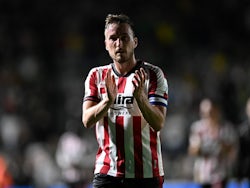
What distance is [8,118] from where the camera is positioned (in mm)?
15023

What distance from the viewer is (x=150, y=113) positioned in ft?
15.8

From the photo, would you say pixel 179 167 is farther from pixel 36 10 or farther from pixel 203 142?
pixel 36 10

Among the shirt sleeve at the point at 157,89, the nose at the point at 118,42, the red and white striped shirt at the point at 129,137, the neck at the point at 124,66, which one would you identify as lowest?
the red and white striped shirt at the point at 129,137

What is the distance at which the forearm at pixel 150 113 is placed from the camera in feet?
15.7

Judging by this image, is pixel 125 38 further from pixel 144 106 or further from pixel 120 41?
pixel 144 106

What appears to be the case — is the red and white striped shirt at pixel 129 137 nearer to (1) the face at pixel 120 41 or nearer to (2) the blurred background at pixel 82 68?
(1) the face at pixel 120 41

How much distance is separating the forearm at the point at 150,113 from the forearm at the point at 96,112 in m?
0.21

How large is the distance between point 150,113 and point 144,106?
7 centimetres

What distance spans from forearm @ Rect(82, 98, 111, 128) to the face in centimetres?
34

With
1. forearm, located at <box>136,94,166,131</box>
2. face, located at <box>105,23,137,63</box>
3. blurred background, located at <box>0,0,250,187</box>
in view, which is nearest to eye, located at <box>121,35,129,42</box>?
face, located at <box>105,23,137,63</box>

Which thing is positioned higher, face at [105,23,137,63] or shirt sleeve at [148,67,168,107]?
face at [105,23,137,63]

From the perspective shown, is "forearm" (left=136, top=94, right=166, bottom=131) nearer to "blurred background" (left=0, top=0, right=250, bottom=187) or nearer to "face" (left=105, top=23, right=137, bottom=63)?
"face" (left=105, top=23, right=137, bottom=63)

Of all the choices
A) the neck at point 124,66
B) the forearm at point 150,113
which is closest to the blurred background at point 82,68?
the neck at point 124,66

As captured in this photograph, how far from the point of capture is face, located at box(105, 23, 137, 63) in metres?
4.98
